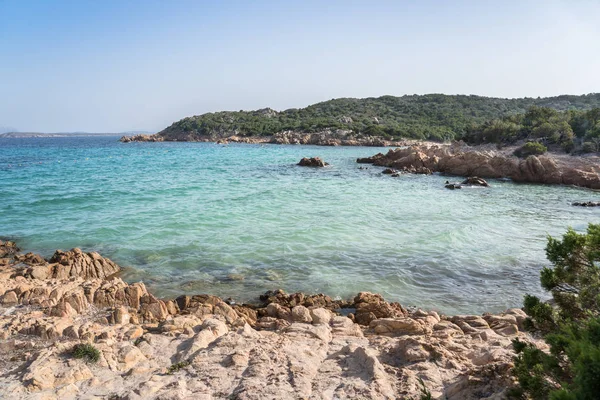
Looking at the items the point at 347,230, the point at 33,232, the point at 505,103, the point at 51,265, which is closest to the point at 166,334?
the point at 51,265

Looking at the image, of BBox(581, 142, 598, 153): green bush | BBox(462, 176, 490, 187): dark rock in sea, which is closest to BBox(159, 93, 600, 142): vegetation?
BBox(581, 142, 598, 153): green bush

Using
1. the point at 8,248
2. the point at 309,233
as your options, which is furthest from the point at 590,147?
the point at 8,248

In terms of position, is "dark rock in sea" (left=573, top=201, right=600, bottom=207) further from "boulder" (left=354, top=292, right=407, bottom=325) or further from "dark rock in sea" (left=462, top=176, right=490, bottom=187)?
"boulder" (left=354, top=292, right=407, bottom=325)

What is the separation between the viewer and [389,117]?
9925 cm

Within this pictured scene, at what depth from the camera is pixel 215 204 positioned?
826 inches

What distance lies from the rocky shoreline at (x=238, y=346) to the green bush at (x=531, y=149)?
3330 cm

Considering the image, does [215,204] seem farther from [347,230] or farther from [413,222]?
[413,222]

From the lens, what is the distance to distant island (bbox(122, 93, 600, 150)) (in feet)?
156

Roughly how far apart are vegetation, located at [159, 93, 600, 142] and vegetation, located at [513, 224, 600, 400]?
73.8 m

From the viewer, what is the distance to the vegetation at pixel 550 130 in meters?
36.0

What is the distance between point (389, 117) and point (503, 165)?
68.8 meters

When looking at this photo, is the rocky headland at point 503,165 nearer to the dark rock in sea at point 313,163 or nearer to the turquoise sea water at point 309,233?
the turquoise sea water at point 309,233

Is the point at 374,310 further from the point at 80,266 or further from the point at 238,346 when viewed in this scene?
the point at 80,266

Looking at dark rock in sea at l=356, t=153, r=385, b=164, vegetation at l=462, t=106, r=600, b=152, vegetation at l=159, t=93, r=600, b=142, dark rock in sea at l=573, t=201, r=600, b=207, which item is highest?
vegetation at l=159, t=93, r=600, b=142
